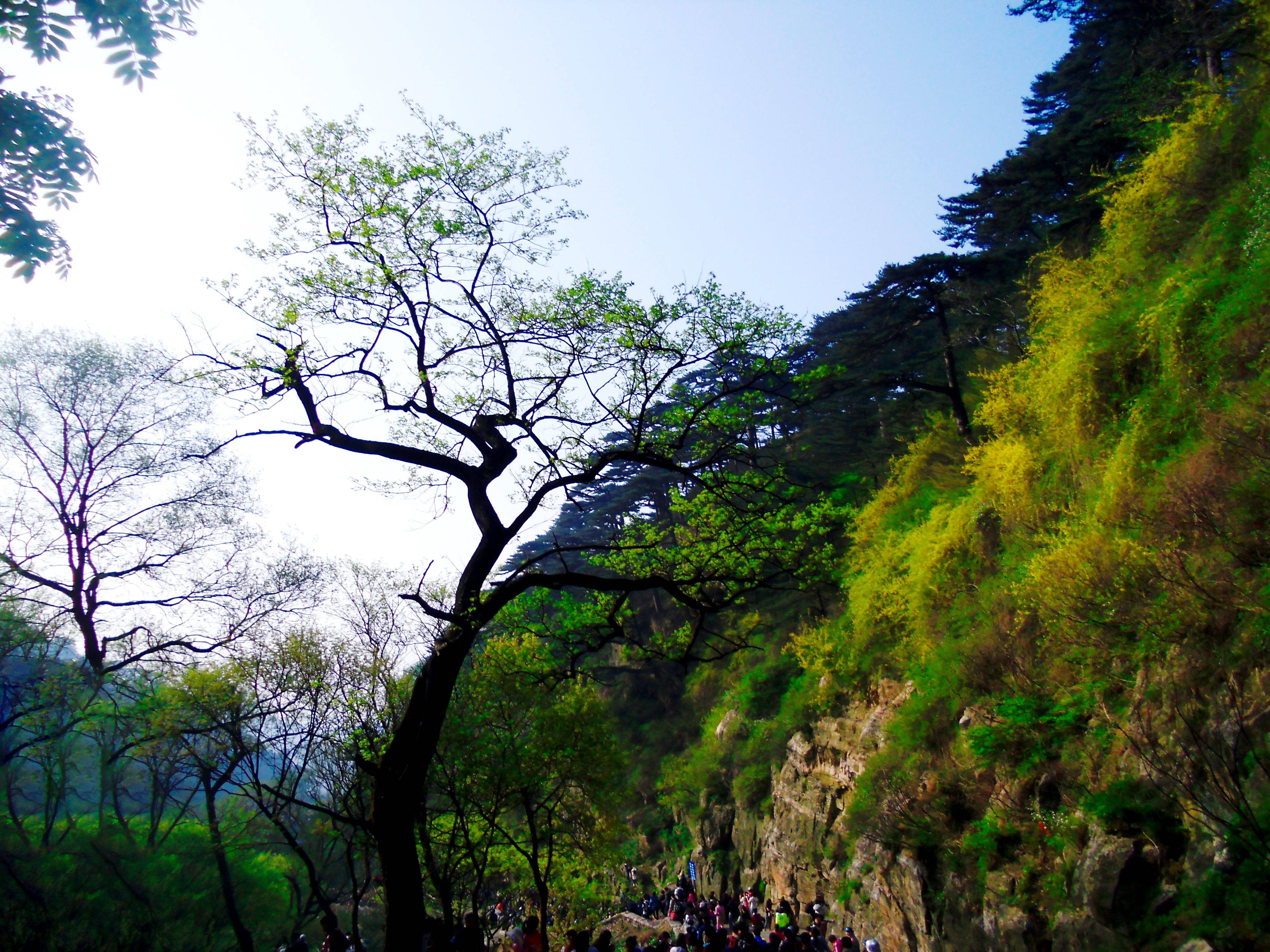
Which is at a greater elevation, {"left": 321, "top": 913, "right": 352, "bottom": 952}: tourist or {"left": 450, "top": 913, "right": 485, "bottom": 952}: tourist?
{"left": 321, "top": 913, "right": 352, "bottom": 952}: tourist

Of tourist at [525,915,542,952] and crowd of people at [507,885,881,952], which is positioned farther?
crowd of people at [507,885,881,952]

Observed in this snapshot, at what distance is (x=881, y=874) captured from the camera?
12758 millimetres

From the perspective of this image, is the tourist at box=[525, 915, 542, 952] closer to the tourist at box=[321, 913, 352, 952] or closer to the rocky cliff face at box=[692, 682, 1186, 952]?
the tourist at box=[321, 913, 352, 952]

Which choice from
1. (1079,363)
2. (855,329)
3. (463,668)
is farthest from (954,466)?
(463,668)

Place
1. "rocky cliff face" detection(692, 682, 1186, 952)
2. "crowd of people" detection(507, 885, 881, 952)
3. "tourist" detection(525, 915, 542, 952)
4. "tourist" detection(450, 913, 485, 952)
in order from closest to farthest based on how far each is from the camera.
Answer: "rocky cliff face" detection(692, 682, 1186, 952)
"tourist" detection(525, 915, 542, 952)
"crowd of people" detection(507, 885, 881, 952)
"tourist" detection(450, 913, 485, 952)

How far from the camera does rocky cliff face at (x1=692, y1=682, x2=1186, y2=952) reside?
690cm

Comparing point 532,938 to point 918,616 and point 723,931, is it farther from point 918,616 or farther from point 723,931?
point 918,616

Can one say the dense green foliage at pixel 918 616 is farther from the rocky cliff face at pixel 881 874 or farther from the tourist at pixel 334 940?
the tourist at pixel 334 940

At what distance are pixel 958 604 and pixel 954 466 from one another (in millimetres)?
5300

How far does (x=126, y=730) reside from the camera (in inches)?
618

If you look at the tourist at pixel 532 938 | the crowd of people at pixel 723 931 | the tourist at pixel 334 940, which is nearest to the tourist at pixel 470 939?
the crowd of people at pixel 723 931

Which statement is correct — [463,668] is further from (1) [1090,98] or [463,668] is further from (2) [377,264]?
(1) [1090,98]

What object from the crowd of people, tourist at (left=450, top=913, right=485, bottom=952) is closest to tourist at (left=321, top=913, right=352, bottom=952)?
tourist at (left=450, top=913, right=485, bottom=952)

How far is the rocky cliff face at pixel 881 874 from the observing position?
22.6ft
